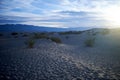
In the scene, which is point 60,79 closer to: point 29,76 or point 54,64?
point 29,76

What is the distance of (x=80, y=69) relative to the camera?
8.50 metres

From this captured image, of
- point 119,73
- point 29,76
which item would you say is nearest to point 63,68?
point 29,76

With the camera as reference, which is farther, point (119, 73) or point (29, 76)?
point (119, 73)

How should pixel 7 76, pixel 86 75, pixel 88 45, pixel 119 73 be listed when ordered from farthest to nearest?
pixel 88 45 < pixel 119 73 < pixel 86 75 < pixel 7 76

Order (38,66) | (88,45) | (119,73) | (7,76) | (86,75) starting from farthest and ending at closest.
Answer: (88,45)
(38,66)
(119,73)
(86,75)
(7,76)

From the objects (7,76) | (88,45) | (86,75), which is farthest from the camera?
(88,45)

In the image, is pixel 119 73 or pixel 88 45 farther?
pixel 88 45

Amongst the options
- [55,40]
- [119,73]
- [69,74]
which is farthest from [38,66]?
[55,40]

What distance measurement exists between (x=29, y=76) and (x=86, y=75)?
2.80 meters

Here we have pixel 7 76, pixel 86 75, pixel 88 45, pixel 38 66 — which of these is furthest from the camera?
pixel 88 45

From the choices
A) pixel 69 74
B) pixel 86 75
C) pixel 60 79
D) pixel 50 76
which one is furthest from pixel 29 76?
pixel 86 75

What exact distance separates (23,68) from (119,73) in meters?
5.20

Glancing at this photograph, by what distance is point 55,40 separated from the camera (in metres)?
24.0

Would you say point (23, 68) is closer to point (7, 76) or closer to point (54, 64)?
point (7, 76)
